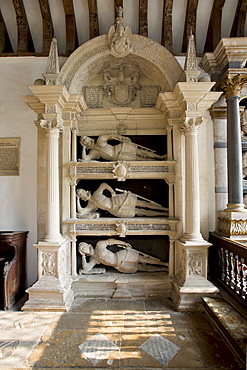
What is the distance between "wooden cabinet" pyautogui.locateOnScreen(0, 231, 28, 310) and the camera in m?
3.46

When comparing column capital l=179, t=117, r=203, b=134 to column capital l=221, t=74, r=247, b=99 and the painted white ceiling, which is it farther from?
the painted white ceiling

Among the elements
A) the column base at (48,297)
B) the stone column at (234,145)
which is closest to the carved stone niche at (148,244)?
the column base at (48,297)

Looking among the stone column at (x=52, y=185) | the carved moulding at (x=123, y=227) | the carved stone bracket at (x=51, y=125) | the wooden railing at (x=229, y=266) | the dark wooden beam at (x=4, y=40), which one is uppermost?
the dark wooden beam at (x=4, y=40)

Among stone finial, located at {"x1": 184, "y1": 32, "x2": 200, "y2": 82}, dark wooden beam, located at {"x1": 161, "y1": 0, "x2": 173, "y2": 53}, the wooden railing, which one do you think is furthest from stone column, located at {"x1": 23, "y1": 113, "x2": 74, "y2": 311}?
dark wooden beam, located at {"x1": 161, "y1": 0, "x2": 173, "y2": 53}

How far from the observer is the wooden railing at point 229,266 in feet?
9.90

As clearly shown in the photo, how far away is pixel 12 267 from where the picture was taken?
365 cm

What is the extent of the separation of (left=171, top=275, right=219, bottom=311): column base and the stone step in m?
0.08

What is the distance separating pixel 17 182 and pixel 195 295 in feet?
10.5

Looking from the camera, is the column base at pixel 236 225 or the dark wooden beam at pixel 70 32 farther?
the dark wooden beam at pixel 70 32

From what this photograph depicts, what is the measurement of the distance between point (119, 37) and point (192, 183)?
2.41 metres

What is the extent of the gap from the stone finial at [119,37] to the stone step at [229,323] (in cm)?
373

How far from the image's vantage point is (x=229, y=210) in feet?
12.1

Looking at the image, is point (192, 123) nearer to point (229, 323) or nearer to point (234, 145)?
point (234, 145)

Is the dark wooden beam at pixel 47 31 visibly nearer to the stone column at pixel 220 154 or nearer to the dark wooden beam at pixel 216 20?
the dark wooden beam at pixel 216 20
